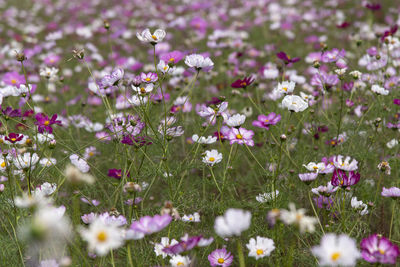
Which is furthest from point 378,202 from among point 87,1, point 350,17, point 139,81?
point 87,1

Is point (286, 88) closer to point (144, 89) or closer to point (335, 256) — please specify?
point (144, 89)

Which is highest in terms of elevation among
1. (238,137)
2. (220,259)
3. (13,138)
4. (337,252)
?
(337,252)

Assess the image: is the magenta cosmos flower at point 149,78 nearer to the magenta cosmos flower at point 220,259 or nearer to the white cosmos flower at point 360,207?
the magenta cosmos flower at point 220,259

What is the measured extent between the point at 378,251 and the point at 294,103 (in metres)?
0.65

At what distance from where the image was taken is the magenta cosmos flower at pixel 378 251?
3.19 ft

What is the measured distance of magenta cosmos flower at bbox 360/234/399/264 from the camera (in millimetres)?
972

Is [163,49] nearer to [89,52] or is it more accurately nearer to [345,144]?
[89,52]

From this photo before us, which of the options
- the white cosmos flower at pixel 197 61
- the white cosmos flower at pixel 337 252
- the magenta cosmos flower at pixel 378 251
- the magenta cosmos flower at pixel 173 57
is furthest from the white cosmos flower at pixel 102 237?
the magenta cosmos flower at pixel 173 57

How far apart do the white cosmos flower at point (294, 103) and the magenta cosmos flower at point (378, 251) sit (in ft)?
1.86

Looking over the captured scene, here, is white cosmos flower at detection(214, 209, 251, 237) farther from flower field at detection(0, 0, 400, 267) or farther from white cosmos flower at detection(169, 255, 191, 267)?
white cosmos flower at detection(169, 255, 191, 267)

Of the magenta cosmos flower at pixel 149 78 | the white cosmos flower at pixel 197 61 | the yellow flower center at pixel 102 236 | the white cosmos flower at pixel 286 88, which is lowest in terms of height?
the white cosmos flower at pixel 286 88

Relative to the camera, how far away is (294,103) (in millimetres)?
1492

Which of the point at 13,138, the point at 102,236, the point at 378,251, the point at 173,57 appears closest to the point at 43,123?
the point at 13,138

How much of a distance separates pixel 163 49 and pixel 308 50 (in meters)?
1.45
